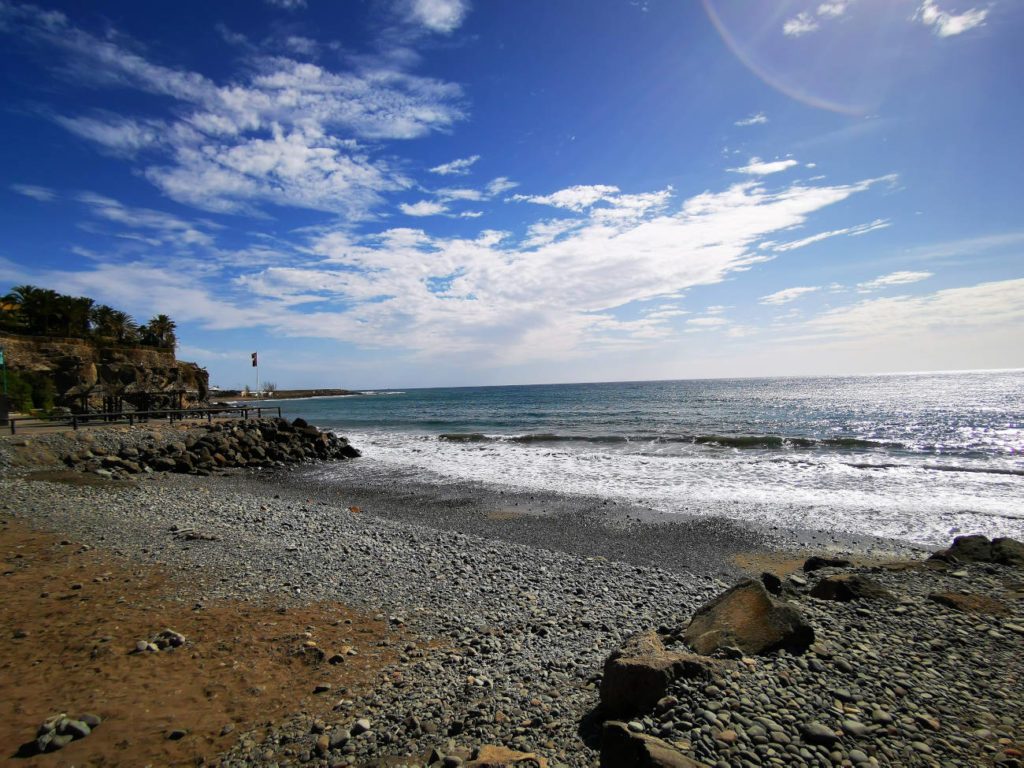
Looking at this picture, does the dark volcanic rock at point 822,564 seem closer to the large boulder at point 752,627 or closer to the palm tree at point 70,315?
the large boulder at point 752,627

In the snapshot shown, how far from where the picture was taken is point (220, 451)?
21.5 metres

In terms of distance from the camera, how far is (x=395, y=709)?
13.8ft

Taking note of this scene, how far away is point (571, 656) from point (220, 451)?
21715 millimetres

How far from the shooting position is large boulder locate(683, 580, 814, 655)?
438 cm

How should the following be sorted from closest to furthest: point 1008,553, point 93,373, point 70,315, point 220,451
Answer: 1. point 1008,553
2. point 220,451
3. point 93,373
4. point 70,315


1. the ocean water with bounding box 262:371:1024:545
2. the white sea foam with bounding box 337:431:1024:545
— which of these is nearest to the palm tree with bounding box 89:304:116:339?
the ocean water with bounding box 262:371:1024:545

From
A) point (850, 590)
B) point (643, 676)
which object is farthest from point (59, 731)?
point (850, 590)

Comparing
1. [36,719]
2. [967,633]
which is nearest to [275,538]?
[36,719]

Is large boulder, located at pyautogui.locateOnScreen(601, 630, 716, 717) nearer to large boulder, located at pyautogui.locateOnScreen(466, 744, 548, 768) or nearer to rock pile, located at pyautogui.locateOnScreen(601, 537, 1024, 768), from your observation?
Answer: rock pile, located at pyautogui.locateOnScreen(601, 537, 1024, 768)

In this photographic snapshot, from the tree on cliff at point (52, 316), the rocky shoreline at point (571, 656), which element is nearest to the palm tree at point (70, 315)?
the tree on cliff at point (52, 316)

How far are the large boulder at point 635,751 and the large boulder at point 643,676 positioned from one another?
21.4 inches

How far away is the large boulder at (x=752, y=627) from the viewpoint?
4383 mm

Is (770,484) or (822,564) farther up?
(822,564)

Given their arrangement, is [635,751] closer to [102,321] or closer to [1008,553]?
[1008,553]
